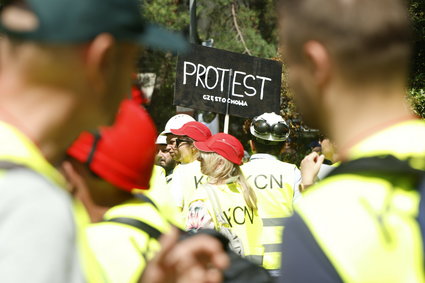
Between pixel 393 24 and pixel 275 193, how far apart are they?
4496mm

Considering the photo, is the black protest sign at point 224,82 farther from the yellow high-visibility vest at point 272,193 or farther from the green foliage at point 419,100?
the green foliage at point 419,100

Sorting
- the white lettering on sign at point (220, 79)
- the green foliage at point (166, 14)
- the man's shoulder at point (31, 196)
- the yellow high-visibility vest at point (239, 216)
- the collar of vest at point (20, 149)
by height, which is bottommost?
the yellow high-visibility vest at point (239, 216)

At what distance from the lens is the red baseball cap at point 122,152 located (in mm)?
2496

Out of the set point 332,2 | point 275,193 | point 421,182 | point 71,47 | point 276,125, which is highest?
point 332,2

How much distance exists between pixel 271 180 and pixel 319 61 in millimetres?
4522

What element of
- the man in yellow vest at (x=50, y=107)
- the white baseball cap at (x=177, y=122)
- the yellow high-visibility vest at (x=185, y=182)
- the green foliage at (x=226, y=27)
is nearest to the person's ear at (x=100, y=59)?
the man in yellow vest at (x=50, y=107)

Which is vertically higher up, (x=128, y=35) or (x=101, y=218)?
→ (x=128, y=35)

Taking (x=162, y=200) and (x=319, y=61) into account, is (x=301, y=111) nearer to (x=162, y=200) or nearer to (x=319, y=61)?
(x=319, y=61)

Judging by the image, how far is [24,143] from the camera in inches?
56.7

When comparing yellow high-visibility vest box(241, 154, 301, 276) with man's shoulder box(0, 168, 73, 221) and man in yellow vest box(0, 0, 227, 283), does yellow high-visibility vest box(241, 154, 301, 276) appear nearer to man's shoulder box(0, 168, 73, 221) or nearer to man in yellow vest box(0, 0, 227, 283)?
man in yellow vest box(0, 0, 227, 283)

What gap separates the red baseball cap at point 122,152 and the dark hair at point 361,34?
0.87 m

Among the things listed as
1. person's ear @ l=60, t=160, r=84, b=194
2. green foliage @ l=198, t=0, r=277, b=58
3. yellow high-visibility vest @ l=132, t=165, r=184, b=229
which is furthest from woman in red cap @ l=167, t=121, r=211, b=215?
green foliage @ l=198, t=0, r=277, b=58

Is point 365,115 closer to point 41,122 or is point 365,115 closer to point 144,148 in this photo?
point 41,122

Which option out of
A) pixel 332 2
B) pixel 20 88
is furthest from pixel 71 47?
pixel 332 2
